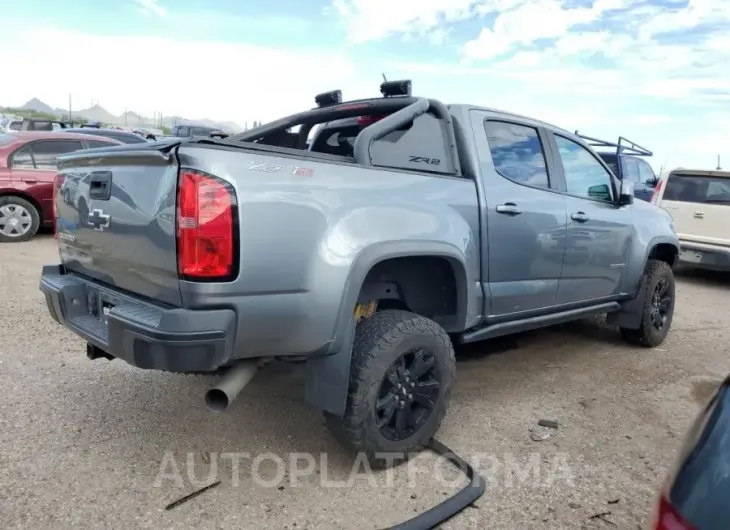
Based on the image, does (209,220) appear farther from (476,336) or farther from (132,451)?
(476,336)

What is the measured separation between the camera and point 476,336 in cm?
349

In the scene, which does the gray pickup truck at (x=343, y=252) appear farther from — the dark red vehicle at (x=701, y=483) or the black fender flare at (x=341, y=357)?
the dark red vehicle at (x=701, y=483)

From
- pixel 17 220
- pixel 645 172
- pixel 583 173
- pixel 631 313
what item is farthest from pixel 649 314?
pixel 645 172

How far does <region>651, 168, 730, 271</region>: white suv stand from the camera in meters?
8.12

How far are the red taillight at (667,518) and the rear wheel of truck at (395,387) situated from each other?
1.57 metres

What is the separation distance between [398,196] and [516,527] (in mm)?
1597

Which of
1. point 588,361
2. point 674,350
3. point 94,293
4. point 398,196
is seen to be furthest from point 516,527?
point 674,350

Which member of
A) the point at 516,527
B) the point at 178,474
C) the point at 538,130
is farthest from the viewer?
the point at 538,130

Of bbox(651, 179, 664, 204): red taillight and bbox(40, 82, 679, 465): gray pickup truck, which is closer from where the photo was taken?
bbox(40, 82, 679, 465): gray pickup truck

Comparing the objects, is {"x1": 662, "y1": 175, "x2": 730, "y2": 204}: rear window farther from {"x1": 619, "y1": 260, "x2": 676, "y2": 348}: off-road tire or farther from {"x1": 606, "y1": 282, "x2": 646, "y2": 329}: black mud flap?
{"x1": 606, "y1": 282, "x2": 646, "y2": 329}: black mud flap

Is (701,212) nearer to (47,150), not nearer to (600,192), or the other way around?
(600,192)

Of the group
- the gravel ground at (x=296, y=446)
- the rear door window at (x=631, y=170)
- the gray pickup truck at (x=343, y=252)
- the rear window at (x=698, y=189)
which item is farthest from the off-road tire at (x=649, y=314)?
the rear door window at (x=631, y=170)

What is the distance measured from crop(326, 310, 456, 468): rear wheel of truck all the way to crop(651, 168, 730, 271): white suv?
6.38 metres

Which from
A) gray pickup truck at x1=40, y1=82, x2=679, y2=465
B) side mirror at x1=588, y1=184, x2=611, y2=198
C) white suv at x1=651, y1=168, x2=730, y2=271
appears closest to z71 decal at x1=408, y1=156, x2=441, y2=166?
gray pickup truck at x1=40, y1=82, x2=679, y2=465
